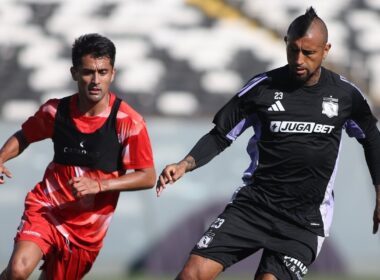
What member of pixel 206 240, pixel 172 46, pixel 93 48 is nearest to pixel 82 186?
pixel 206 240

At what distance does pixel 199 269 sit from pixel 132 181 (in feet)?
3.12

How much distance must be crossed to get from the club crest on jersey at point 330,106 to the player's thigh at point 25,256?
227 centimetres

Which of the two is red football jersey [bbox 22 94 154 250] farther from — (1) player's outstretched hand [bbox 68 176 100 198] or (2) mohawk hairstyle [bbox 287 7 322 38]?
(2) mohawk hairstyle [bbox 287 7 322 38]

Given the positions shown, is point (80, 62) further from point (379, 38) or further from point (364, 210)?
point (379, 38)

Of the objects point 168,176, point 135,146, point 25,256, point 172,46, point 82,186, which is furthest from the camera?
point 172,46

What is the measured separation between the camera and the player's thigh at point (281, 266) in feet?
22.2

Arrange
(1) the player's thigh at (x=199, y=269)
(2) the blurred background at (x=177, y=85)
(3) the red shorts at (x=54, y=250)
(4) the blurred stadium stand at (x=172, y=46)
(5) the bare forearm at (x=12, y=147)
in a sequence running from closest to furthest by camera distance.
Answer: (1) the player's thigh at (x=199, y=269)
(3) the red shorts at (x=54, y=250)
(5) the bare forearm at (x=12, y=147)
(2) the blurred background at (x=177, y=85)
(4) the blurred stadium stand at (x=172, y=46)

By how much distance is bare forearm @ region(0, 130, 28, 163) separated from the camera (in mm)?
7539

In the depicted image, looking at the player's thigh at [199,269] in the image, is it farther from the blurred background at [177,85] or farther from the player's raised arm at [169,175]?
the blurred background at [177,85]

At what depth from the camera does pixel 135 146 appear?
24.1 feet

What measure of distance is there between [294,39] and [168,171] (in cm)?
125

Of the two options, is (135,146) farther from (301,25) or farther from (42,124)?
(301,25)

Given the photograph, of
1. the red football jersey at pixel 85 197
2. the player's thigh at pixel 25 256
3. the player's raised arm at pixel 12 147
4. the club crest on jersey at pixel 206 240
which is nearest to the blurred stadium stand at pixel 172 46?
the player's raised arm at pixel 12 147

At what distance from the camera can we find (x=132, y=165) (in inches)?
290
